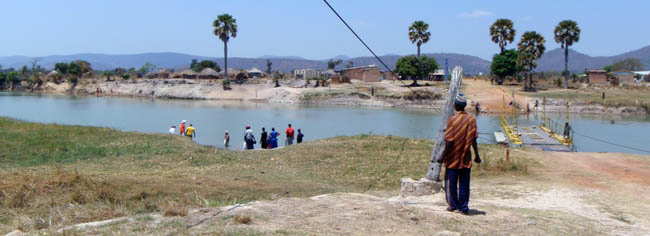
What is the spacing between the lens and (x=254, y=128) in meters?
37.9

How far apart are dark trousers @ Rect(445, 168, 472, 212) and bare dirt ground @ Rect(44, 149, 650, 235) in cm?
22

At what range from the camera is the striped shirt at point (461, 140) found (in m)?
7.50

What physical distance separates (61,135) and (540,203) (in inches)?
665

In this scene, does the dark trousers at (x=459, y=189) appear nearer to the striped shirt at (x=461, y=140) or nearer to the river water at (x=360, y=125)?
the striped shirt at (x=461, y=140)

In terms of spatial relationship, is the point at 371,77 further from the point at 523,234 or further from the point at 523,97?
the point at 523,234

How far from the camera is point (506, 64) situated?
72.1 metres

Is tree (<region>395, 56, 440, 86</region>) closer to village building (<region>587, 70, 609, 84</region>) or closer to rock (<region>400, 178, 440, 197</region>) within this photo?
village building (<region>587, 70, 609, 84</region>)

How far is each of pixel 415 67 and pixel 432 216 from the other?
6930 centimetres

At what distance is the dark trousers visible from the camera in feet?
24.6

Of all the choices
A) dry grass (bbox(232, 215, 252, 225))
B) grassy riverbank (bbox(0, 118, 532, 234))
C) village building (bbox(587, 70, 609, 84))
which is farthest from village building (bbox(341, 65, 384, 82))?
dry grass (bbox(232, 215, 252, 225))

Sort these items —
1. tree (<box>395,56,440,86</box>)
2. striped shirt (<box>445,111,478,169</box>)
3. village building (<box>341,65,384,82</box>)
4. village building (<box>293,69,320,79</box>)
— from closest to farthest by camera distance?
1. striped shirt (<box>445,111,478,169</box>)
2. tree (<box>395,56,440,86</box>)
3. village building (<box>341,65,384,82</box>)
4. village building (<box>293,69,320,79</box>)

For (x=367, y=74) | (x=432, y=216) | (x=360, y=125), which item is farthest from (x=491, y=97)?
(x=432, y=216)

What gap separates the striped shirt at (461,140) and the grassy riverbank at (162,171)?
3.89m

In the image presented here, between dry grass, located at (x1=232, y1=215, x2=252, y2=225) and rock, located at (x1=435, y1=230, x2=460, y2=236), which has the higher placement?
dry grass, located at (x1=232, y1=215, x2=252, y2=225)
